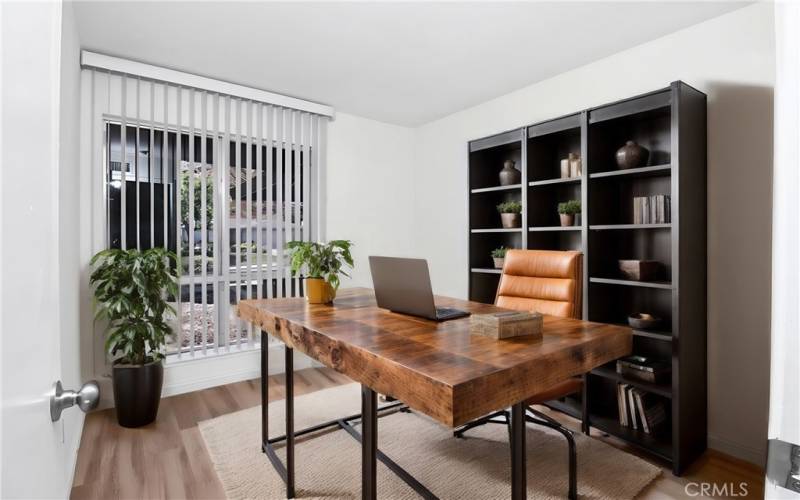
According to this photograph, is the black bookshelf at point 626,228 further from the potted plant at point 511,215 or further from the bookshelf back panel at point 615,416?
the potted plant at point 511,215

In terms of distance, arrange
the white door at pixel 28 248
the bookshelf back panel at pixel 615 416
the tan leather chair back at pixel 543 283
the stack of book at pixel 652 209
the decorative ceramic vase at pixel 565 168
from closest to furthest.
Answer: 1. the white door at pixel 28 248
2. the tan leather chair back at pixel 543 283
3. the bookshelf back panel at pixel 615 416
4. the stack of book at pixel 652 209
5. the decorative ceramic vase at pixel 565 168

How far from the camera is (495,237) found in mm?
3699

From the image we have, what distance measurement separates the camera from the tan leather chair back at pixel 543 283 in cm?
200

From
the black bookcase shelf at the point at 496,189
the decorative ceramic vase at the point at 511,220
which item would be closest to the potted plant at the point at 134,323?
the black bookcase shelf at the point at 496,189

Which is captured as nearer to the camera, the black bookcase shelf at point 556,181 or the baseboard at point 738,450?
the baseboard at point 738,450

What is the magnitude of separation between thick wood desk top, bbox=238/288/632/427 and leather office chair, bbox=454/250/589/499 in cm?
39

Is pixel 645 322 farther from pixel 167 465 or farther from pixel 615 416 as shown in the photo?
pixel 167 465

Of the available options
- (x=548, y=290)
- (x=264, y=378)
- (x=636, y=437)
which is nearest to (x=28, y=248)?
(x=264, y=378)

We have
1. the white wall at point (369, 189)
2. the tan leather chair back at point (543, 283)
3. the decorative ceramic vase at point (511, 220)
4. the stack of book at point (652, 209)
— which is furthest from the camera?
the white wall at point (369, 189)

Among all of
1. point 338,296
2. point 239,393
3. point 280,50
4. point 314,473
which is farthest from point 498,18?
point 239,393

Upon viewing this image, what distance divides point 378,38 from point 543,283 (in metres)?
1.89

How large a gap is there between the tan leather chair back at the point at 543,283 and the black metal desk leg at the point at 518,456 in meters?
0.88

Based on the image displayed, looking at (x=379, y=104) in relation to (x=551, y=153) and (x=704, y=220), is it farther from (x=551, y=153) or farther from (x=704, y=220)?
(x=704, y=220)

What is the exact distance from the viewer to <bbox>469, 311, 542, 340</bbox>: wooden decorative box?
132cm
